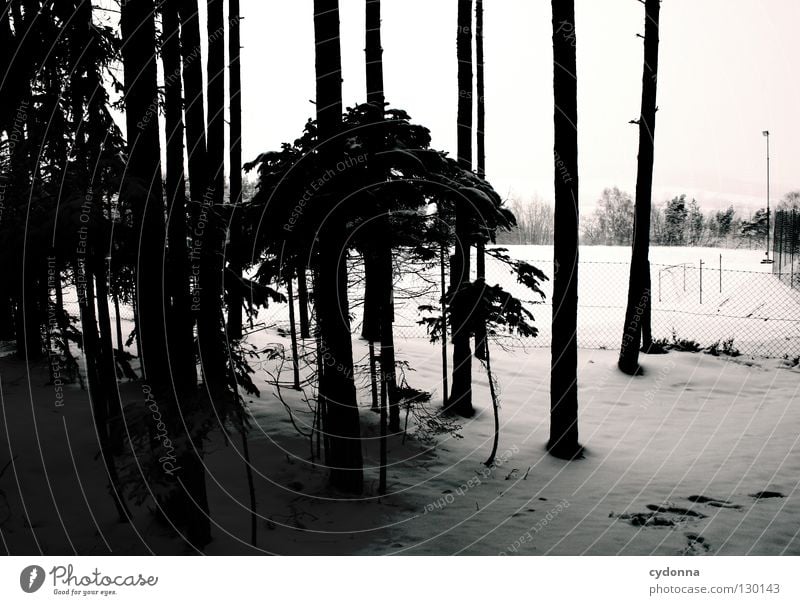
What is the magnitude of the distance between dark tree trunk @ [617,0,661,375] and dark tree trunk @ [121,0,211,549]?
34.8 ft

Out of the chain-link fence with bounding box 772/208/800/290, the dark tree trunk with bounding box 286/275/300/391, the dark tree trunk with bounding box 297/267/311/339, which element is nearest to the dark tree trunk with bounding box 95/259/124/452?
the dark tree trunk with bounding box 286/275/300/391

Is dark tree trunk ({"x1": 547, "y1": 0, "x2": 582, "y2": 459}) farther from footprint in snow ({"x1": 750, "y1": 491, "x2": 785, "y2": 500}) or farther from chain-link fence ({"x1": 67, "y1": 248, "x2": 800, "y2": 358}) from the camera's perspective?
footprint in snow ({"x1": 750, "y1": 491, "x2": 785, "y2": 500})

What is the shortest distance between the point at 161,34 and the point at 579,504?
25.8ft

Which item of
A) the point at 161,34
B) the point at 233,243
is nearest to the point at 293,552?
the point at 233,243

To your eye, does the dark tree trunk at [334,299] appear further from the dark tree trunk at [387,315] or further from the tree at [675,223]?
the tree at [675,223]

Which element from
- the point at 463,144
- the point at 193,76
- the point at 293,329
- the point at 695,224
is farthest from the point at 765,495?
the point at 695,224

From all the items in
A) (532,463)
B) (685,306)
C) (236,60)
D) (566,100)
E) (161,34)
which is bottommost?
(532,463)

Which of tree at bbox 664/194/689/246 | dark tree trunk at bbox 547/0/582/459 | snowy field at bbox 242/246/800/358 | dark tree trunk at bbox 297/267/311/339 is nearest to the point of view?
dark tree trunk at bbox 297/267/311/339

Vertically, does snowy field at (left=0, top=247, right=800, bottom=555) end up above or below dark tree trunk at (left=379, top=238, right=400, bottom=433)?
below

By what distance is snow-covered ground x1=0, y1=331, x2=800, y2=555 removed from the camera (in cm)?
609

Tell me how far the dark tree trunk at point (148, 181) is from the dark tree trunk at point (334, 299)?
1.93m

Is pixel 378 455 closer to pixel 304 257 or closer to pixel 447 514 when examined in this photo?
pixel 447 514

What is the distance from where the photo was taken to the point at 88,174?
17.3 feet
